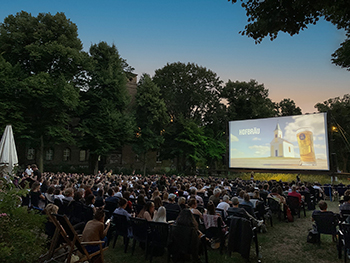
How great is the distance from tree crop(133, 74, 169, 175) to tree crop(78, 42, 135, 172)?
2.32m

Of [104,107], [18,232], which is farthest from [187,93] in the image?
[18,232]

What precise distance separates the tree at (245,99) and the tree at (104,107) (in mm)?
18190

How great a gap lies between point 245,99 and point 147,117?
1741 cm

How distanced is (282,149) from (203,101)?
20.9 m

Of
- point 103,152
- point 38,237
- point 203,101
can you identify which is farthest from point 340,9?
point 203,101

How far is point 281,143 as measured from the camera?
2055 centimetres

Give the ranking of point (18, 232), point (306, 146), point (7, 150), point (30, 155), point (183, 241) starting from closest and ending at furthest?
point (18, 232), point (183, 241), point (7, 150), point (306, 146), point (30, 155)

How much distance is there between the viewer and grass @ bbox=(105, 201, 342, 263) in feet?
17.9

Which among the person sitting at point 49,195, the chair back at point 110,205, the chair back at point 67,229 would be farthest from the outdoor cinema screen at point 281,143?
the chair back at point 67,229

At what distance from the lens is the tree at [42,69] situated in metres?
23.8

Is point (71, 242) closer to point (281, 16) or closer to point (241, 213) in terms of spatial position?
point (241, 213)

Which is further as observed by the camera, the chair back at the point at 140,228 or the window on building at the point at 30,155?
the window on building at the point at 30,155

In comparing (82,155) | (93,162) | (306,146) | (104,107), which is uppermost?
(104,107)

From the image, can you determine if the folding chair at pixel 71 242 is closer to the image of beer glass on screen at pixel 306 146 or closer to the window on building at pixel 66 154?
the image of beer glass on screen at pixel 306 146
